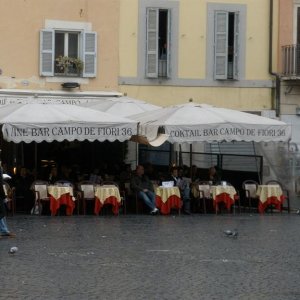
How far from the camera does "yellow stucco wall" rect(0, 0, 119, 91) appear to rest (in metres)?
26.7

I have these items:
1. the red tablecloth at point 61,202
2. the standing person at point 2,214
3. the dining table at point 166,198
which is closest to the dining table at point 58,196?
the red tablecloth at point 61,202

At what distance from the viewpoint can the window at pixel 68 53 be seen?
88.6ft

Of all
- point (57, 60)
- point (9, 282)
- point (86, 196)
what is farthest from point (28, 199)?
point (9, 282)

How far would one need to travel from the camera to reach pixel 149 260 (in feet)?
45.7

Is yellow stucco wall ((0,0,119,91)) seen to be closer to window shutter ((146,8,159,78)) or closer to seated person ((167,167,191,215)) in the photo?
window shutter ((146,8,159,78))

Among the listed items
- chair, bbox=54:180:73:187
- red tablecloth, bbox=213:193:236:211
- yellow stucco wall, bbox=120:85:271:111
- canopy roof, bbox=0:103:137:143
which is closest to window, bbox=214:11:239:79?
yellow stucco wall, bbox=120:85:271:111

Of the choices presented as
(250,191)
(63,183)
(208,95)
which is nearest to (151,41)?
(208,95)

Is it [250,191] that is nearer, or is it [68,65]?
[250,191]

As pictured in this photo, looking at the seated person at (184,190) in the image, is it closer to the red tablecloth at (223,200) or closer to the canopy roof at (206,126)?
the red tablecloth at (223,200)

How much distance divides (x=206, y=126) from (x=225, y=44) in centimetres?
671

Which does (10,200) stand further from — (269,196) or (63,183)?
(269,196)

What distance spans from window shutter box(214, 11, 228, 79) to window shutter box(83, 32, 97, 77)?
3763mm

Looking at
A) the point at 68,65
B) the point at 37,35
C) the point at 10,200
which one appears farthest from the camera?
the point at 68,65

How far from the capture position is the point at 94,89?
27734mm
